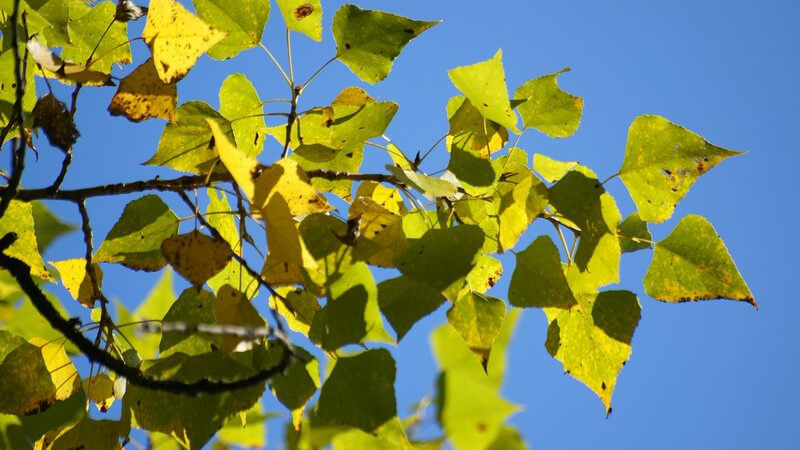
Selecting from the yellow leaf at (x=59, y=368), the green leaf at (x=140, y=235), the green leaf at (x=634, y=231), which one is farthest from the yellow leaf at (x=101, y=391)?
the green leaf at (x=634, y=231)

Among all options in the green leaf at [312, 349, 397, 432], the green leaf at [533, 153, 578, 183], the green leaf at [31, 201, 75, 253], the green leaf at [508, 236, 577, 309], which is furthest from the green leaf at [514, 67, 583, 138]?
the green leaf at [31, 201, 75, 253]

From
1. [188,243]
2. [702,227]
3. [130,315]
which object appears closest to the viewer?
[188,243]

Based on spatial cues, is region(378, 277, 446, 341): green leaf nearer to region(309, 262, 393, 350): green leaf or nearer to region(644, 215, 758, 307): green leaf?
region(309, 262, 393, 350): green leaf

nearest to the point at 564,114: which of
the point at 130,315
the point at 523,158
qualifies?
the point at 523,158

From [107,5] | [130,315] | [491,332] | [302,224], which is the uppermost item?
[107,5]

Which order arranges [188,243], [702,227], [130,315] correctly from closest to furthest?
[188,243] < [702,227] < [130,315]

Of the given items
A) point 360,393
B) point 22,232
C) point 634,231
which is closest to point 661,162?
Answer: point 634,231

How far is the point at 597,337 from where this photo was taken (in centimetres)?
56

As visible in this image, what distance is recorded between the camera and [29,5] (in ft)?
2.06

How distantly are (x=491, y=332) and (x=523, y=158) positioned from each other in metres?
0.16

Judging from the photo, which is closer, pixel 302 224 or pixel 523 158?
pixel 302 224

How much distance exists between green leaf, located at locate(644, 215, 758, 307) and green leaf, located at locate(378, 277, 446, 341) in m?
0.20

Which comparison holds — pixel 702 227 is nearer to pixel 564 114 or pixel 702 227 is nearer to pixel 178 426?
pixel 564 114

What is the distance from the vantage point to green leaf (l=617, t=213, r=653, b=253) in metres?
0.61
